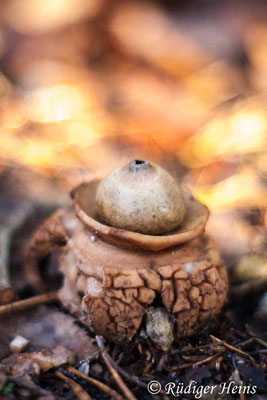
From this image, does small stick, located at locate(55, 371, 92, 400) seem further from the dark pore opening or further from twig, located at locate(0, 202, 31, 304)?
the dark pore opening

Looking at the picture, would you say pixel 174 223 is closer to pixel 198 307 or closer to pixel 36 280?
pixel 198 307

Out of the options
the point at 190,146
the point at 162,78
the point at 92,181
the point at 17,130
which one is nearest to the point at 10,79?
the point at 17,130

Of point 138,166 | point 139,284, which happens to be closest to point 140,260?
point 139,284

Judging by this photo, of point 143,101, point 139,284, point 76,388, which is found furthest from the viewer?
point 143,101

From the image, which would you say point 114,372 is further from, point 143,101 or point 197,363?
Answer: point 143,101

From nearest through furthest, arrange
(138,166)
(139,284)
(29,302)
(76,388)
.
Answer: (76,388), (139,284), (138,166), (29,302)

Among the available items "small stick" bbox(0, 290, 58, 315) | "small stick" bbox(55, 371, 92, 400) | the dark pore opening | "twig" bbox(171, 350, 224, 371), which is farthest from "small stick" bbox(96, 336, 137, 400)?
the dark pore opening
